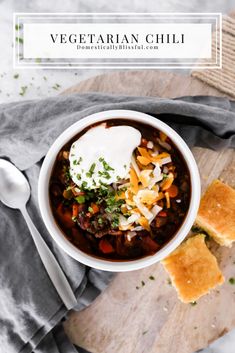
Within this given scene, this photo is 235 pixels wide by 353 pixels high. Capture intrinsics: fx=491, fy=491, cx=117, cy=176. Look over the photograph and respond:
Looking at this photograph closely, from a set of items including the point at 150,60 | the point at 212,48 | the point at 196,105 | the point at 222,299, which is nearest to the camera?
the point at 196,105

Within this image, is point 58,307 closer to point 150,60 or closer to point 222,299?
point 222,299

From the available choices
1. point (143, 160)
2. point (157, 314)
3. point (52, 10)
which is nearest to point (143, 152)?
point (143, 160)

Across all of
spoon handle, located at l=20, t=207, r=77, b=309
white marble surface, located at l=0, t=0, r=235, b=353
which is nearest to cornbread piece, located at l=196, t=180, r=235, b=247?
spoon handle, located at l=20, t=207, r=77, b=309

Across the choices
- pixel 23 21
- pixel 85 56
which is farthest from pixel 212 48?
pixel 23 21

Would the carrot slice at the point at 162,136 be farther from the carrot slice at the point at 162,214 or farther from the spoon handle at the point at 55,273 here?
the spoon handle at the point at 55,273

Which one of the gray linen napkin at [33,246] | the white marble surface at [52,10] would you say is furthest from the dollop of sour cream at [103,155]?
the white marble surface at [52,10]

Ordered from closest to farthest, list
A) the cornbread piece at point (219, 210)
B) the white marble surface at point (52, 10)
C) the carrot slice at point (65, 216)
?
the carrot slice at point (65, 216)
the cornbread piece at point (219, 210)
the white marble surface at point (52, 10)
